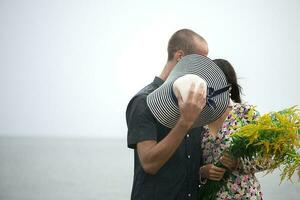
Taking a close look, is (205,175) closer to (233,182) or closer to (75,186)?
(233,182)

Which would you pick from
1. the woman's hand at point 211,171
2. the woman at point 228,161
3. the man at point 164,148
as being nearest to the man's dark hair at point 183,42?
the man at point 164,148

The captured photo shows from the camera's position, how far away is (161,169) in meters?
1.90

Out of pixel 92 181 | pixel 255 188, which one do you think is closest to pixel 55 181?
pixel 92 181

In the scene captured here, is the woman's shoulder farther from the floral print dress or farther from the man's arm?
the man's arm

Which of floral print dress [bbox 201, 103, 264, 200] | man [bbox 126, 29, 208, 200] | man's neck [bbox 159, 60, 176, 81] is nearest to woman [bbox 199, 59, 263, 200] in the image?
floral print dress [bbox 201, 103, 264, 200]

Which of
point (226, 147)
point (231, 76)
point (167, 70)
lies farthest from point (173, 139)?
point (231, 76)

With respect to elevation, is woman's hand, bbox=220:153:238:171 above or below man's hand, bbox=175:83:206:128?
below

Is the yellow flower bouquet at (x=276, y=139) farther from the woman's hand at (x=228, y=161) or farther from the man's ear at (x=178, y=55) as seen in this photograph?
the man's ear at (x=178, y=55)

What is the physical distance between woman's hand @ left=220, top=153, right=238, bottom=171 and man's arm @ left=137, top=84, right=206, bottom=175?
0.32m

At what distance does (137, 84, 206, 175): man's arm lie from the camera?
1655mm

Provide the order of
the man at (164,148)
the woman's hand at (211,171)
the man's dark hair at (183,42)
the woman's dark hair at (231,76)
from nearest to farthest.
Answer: the man at (164,148) → the man's dark hair at (183,42) → the woman's hand at (211,171) → the woman's dark hair at (231,76)

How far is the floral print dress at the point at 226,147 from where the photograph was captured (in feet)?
7.06

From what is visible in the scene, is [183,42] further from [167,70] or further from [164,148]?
[164,148]

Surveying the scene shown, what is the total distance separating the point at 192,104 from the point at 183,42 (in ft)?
1.21
